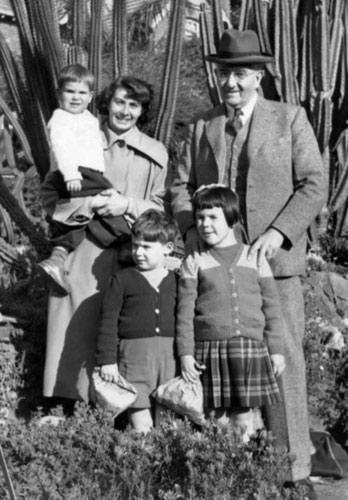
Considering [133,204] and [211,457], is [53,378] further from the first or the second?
[211,457]

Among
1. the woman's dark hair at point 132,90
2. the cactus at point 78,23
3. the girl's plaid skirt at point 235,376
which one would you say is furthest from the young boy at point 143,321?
the cactus at point 78,23

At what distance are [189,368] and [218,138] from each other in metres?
1.25

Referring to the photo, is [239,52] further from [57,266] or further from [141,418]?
[141,418]

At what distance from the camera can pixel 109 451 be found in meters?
4.62

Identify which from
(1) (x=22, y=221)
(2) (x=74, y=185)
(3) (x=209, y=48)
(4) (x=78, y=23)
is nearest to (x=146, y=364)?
(2) (x=74, y=185)

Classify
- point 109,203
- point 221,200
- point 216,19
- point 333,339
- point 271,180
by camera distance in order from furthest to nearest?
point 216,19 < point 333,339 < point 109,203 < point 271,180 < point 221,200

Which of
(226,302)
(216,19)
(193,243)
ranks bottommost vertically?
(226,302)

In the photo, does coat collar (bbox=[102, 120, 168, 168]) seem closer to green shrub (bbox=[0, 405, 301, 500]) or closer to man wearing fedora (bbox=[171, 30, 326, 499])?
man wearing fedora (bbox=[171, 30, 326, 499])

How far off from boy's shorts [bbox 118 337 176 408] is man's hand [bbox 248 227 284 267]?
65 cm

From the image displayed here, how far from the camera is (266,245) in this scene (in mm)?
5336

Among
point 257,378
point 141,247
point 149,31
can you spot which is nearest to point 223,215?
point 141,247

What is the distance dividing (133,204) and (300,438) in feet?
5.10

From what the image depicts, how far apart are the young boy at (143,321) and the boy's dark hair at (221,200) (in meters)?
0.27

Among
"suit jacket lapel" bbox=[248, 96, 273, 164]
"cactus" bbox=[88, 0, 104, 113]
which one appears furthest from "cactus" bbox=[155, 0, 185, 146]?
"suit jacket lapel" bbox=[248, 96, 273, 164]
